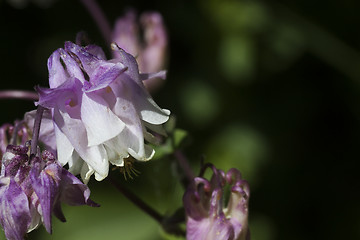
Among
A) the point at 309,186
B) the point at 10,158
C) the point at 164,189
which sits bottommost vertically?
the point at 309,186

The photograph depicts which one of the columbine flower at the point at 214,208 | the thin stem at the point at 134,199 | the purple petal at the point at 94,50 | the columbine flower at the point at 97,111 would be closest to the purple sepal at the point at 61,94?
the columbine flower at the point at 97,111

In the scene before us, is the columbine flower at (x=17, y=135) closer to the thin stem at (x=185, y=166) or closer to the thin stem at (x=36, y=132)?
the thin stem at (x=36, y=132)

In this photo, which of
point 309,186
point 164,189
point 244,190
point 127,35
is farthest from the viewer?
point 309,186

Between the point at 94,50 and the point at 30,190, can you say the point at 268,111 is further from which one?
the point at 30,190

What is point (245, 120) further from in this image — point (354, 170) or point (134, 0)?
point (134, 0)

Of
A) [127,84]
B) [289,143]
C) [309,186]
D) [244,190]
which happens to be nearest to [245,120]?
[289,143]

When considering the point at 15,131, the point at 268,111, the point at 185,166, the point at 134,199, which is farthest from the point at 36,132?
the point at 268,111

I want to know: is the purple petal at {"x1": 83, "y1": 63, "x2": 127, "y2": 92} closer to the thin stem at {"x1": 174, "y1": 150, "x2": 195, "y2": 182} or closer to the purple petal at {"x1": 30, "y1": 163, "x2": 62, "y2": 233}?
the purple petal at {"x1": 30, "y1": 163, "x2": 62, "y2": 233}
